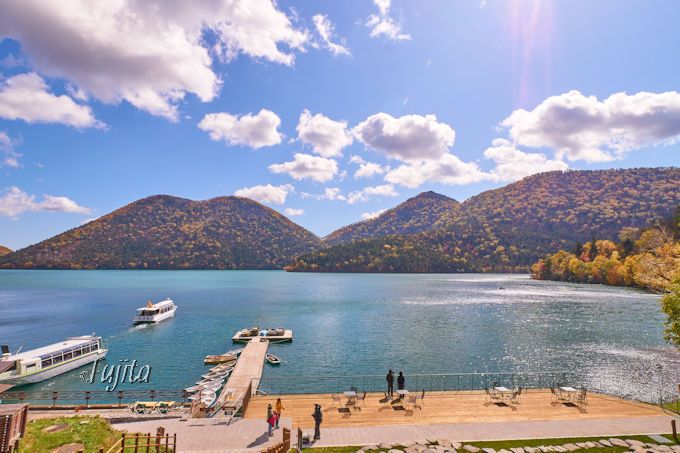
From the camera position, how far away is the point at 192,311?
111 meters

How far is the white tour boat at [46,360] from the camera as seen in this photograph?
47.6m

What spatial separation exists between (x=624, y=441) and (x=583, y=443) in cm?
233

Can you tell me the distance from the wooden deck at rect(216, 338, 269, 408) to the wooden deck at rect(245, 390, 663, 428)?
648cm

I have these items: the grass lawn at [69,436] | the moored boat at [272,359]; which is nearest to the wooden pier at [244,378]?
the moored boat at [272,359]

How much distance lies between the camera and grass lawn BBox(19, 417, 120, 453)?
1678 centimetres

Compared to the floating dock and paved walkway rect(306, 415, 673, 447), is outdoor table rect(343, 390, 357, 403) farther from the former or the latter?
the floating dock

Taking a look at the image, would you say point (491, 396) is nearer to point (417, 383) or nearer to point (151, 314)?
point (417, 383)

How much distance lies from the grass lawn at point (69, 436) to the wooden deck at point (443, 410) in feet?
30.4

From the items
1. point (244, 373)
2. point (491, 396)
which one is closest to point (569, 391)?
point (491, 396)

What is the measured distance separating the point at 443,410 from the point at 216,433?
15.1 metres

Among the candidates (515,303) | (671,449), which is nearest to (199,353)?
(671,449)

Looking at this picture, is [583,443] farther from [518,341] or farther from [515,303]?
[515,303]

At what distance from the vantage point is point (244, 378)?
46.0 metres

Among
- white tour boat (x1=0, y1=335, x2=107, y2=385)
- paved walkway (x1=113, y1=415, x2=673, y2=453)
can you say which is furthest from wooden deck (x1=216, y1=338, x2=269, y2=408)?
white tour boat (x1=0, y1=335, x2=107, y2=385)
